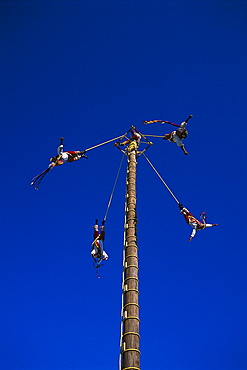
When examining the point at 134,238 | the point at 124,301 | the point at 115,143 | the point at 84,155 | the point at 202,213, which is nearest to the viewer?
the point at 124,301

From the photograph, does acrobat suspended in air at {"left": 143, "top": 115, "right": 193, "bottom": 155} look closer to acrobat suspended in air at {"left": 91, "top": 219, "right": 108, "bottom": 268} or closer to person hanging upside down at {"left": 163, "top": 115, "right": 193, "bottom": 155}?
person hanging upside down at {"left": 163, "top": 115, "right": 193, "bottom": 155}

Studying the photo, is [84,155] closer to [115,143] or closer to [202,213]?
[115,143]

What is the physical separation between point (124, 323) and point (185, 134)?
288 inches

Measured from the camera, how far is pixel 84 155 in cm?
1180

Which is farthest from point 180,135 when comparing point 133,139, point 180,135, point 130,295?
point 130,295

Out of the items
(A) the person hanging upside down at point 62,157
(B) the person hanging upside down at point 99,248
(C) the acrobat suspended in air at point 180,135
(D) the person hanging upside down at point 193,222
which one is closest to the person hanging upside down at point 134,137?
(C) the acrobat suspended in air at point 180,135

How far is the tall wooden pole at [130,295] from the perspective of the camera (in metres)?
5.23

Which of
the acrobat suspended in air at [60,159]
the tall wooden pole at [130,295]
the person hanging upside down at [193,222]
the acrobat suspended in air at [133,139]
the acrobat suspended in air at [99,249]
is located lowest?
the tall wooden pole at [130,295]

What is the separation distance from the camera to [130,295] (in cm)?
621

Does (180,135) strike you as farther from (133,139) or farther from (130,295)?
(130,295)

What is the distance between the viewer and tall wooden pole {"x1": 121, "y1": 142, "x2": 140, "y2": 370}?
17.1ft

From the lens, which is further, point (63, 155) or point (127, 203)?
point (63, 155)

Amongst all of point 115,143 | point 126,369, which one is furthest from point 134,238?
point 115,143

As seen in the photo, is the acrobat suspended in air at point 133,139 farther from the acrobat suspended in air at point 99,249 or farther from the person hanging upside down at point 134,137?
the acrobat suspended in air at point 99,249
